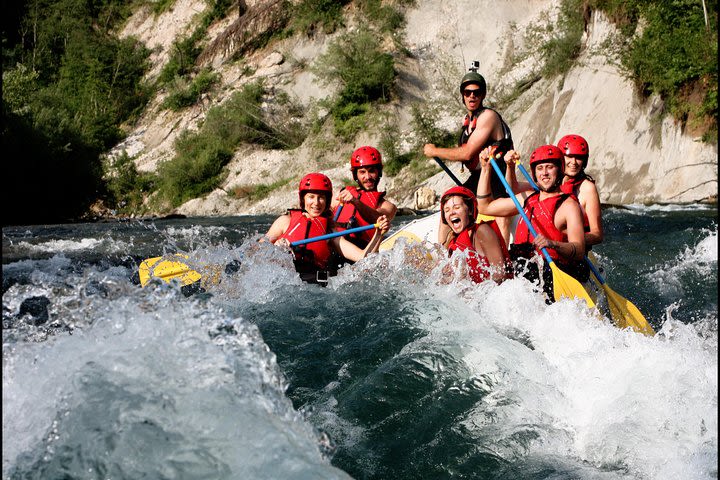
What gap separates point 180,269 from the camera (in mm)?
6480

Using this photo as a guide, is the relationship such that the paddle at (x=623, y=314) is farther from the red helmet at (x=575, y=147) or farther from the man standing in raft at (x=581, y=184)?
the red helmet at (x=575, y=147)

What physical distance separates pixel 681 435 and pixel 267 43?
29223 millimetres

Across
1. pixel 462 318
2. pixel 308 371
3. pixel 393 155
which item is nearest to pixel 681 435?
pixel 462 318

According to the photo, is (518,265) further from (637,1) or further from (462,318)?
(637,1)

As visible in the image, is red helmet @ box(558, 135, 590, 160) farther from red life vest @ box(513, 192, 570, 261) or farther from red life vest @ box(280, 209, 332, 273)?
red life vest @ box(280, 209, 332, 273)

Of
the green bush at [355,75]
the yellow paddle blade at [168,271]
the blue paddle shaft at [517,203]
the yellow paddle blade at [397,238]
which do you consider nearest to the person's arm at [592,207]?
the blue paddle shaft at [517,203]

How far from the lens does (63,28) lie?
40.2 metres

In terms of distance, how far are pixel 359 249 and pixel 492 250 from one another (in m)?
1.55

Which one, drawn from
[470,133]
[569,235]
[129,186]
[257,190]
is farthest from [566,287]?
[129,186]

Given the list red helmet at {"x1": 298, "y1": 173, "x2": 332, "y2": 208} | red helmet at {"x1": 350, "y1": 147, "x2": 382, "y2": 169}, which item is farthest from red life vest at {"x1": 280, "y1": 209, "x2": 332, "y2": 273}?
red helmet at {"x1": 350, "y1": 147, "x2": 382, "y2": 169}

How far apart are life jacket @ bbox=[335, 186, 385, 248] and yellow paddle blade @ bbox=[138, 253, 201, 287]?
1.34 metres

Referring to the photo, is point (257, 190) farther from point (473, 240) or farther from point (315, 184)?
point (473, 240)

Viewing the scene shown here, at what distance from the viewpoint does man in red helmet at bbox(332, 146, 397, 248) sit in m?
6.54

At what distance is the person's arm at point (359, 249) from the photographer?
6.12 metres
